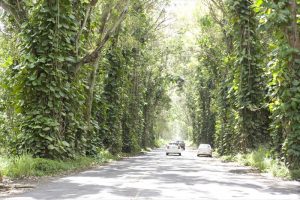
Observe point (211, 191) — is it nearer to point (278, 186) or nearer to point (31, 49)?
point (278, 186)

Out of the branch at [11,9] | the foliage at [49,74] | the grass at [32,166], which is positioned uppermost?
the branch at [11,9]

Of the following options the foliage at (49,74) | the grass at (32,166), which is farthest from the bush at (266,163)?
the foliage at (49,74)

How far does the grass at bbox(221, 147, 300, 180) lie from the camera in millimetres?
17672

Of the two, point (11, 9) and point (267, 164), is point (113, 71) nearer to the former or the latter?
point (11, 9)

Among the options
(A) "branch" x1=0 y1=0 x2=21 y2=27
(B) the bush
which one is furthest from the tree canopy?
(B) the bush

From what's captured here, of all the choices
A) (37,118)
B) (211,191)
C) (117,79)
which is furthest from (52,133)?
(117,79)

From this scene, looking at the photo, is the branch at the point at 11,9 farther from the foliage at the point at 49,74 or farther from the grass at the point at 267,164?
the grass at the point at 267,164

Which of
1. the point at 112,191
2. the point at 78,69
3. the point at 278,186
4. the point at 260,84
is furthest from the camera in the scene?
the point at 260,84

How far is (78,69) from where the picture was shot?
2295 cm

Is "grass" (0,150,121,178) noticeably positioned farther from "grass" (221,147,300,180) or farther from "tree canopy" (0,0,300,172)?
"grass" (221,147,300,180)

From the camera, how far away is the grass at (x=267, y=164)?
1767 cm

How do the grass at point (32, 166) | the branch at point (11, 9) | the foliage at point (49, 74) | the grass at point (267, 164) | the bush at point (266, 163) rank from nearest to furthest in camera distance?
1. the grass at point (32, 166)
2. the grass at point (267, 164)
3. the bush at point (266, 163)
4. the foliage at point (49, 74)
5. the branch at point (11, 9)

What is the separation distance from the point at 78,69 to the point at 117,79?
15.0 meters

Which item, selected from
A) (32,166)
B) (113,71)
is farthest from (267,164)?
(113,71)
